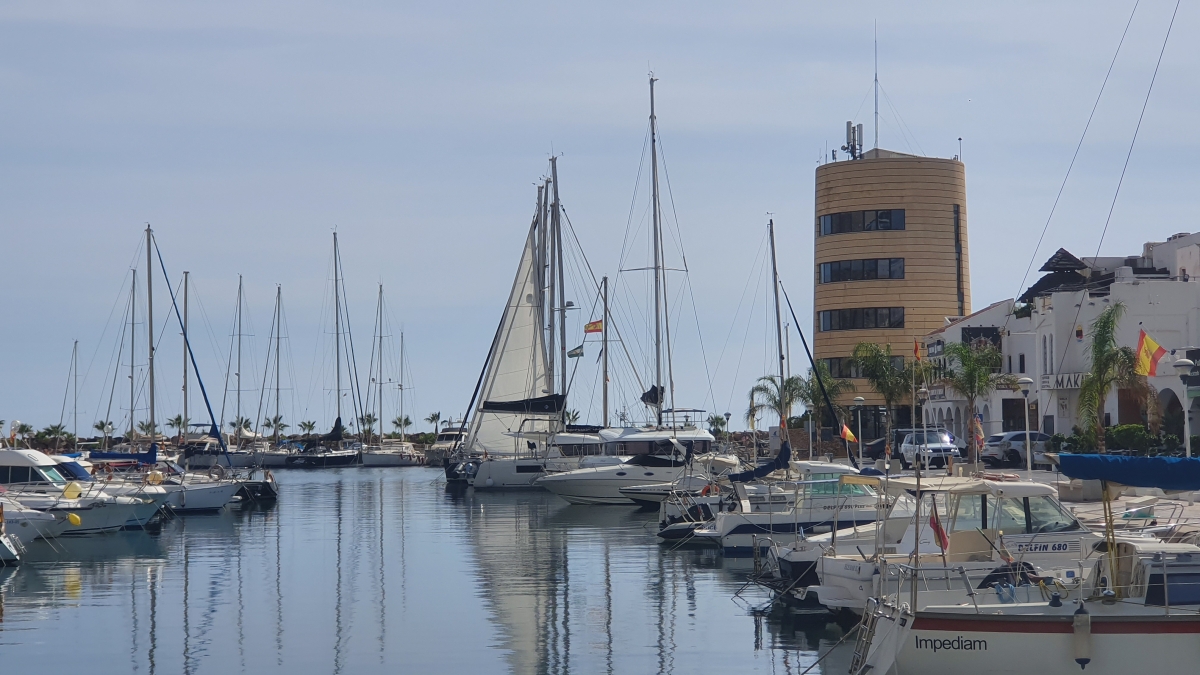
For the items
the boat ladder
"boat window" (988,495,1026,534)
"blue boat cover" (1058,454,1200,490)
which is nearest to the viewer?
"blue boat cover" (1058,454,1200,490)

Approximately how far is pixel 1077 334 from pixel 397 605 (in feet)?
133

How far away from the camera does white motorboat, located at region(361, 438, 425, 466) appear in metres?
108

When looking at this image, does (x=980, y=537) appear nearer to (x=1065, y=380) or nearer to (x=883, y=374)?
(x=1065, y=380)

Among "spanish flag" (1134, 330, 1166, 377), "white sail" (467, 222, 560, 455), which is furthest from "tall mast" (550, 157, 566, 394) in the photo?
"spanish flag" (1134, 330, 1166, 377)

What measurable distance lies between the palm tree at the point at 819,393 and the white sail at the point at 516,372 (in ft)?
58.5

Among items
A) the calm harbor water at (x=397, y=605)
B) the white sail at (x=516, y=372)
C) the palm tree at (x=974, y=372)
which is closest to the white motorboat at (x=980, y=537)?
the calm harbor water at (x=397, y=605)

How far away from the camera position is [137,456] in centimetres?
5272

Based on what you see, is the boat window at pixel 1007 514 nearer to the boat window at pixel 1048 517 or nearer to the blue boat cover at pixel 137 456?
the boat window at pixel 1048 517

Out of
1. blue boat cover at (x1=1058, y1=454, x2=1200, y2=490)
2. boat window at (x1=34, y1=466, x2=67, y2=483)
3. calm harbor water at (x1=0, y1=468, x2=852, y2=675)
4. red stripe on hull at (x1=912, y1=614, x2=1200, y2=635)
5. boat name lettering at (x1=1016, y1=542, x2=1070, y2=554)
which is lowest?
calm harbor water at (x1=0, y1=468, x2=852, y2=675)

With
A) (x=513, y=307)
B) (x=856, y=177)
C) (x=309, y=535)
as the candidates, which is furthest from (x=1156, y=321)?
(x=309, y=535)

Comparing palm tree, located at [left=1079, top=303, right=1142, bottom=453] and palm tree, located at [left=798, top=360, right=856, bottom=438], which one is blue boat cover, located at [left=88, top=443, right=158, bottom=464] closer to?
palm tree, located at [left=1079, top=303, right=1142, bottom=453]

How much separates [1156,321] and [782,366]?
1832 centimetres

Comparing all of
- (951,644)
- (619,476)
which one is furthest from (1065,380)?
(951,644)

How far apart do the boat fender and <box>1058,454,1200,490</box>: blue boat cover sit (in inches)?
78.5
